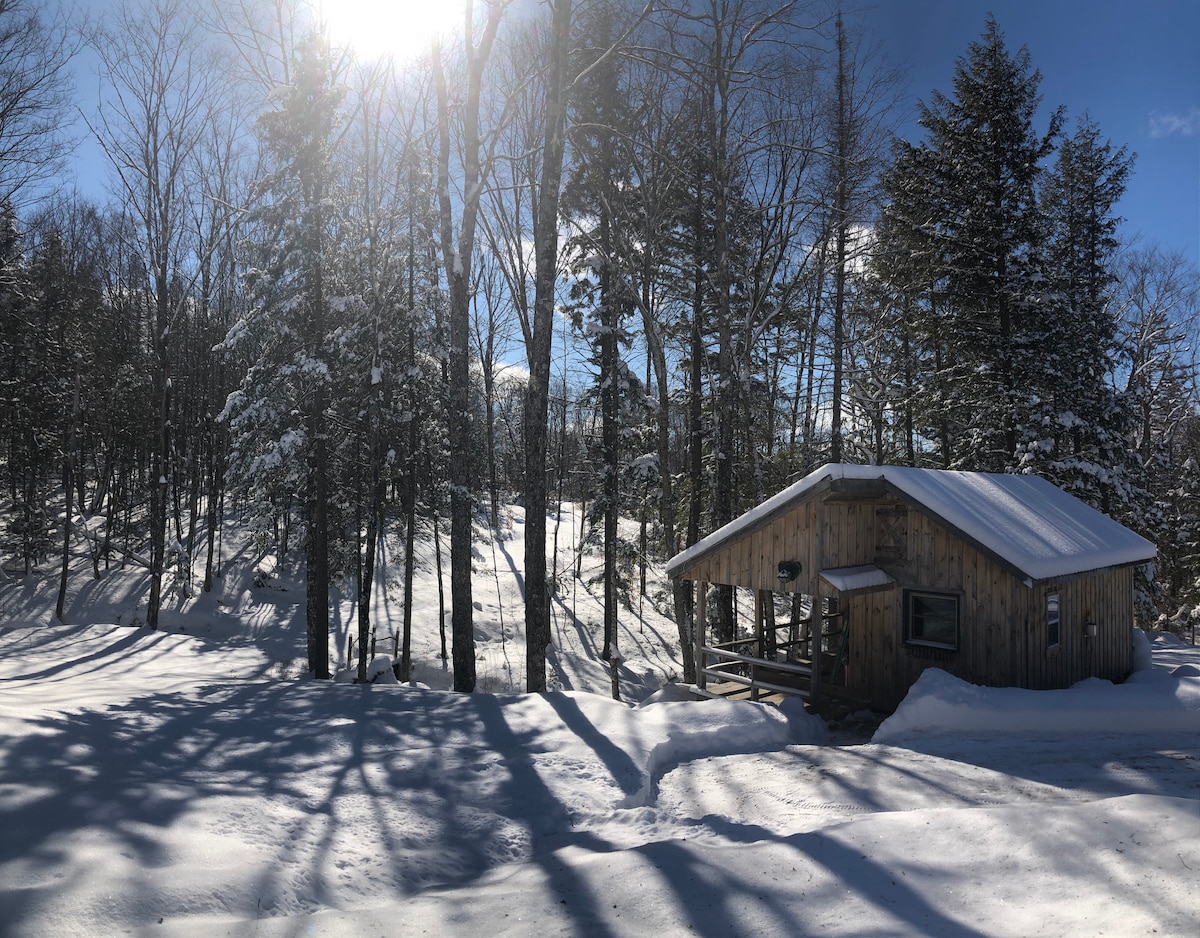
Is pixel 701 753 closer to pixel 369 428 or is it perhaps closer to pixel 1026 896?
pixel 1026 896

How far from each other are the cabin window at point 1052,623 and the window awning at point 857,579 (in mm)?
2295

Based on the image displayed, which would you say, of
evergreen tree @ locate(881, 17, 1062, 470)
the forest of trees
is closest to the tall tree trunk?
the forest of trees

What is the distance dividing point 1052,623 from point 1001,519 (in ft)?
5.94

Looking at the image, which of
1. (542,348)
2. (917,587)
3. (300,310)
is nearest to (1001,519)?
(917,587)

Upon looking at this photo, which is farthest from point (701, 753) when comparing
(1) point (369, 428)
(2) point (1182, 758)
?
(1) point (369, 428)

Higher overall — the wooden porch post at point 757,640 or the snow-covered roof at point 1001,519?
the snow-covered roof at point 1001,519

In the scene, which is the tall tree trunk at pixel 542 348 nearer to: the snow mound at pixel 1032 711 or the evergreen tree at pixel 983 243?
the snow mound at pixel 1032 711

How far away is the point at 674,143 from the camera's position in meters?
16.2

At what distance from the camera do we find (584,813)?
6109 millimetres

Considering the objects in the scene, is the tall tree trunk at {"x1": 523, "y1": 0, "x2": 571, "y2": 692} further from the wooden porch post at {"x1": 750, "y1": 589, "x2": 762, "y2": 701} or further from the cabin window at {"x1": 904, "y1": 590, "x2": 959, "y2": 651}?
the cabin window at {"x1": 904, "y1": 590, "x2": 959, "y2": 651}

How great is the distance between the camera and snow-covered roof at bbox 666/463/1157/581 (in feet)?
32.9

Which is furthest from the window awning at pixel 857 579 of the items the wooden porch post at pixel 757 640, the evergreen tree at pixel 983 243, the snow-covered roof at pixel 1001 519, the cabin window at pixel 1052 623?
the evergreen tree at pixel 983 243

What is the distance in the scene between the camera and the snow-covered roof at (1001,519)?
10.0 m

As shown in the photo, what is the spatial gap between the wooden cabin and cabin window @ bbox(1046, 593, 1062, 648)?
0.03 meters
